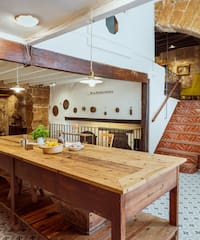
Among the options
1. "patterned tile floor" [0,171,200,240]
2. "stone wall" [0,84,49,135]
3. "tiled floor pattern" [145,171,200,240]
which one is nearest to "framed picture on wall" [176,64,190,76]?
"stone wall" [0,84,49,135]

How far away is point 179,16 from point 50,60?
4356 millimetres

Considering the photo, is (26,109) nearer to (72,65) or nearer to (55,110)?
(55,110)

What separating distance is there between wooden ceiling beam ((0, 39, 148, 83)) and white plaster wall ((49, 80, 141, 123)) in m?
1.57

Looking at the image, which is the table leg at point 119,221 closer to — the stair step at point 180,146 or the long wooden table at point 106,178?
the long wooden table at point 106,178

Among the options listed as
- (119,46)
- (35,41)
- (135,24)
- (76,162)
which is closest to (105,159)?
(76,162)

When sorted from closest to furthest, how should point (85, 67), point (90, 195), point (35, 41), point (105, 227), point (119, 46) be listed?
1. point (90, 195)
2. point (105, 227)
3. point (35, 41)
4. point (85, 67)
5. point (119, 46)

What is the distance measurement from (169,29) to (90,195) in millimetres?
6194

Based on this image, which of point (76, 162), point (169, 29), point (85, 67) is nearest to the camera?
point (76, 162)

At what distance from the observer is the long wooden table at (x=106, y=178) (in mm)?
1508

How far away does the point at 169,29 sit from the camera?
6.42 m

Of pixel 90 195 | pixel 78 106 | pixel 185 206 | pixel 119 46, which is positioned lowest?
pixel 185 206

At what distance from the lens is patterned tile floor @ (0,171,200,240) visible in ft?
8.08

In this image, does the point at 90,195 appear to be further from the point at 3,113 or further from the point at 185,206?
the point at 3,113

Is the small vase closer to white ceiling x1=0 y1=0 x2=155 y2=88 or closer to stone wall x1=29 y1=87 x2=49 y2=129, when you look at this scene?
white ceiling x1=0 y1=0 x2=155 y2=88
